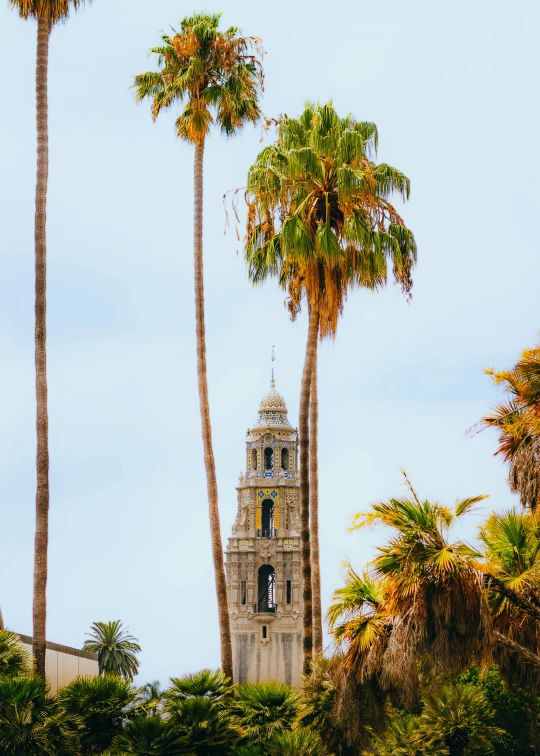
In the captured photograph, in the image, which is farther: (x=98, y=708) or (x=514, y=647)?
(x=98, y=708)

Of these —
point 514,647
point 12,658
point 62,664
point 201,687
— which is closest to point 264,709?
point 201,687

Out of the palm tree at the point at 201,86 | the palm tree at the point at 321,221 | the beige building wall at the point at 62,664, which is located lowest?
the beige building wall at the point at 62,664

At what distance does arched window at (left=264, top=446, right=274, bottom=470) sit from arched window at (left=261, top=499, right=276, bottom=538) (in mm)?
2668

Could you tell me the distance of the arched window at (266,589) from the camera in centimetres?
10125

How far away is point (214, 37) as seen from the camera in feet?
115

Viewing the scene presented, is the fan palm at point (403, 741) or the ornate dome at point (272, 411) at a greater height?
the ornate dome at point (272, 411)

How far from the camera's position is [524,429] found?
29281mm

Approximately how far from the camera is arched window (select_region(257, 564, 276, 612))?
101250 mm

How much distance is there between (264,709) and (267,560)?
72.9 metres

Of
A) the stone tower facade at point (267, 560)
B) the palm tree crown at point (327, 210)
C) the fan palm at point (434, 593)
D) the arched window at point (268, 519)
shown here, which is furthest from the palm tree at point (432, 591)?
the arched window at point (268, 519)

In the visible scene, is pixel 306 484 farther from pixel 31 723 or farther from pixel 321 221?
pixel 31 723

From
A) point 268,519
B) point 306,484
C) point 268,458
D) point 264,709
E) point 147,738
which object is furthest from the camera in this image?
point 268,519

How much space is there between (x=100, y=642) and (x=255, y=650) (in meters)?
12.8

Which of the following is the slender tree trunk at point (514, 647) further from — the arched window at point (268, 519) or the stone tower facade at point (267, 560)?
the arched window at point (268, 519)
